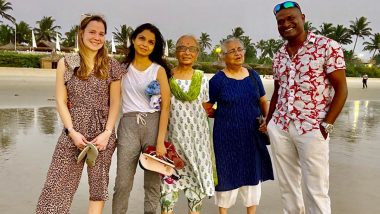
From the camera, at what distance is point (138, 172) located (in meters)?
5.49

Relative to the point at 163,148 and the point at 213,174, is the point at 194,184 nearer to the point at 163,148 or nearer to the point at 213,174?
the point at 213,174

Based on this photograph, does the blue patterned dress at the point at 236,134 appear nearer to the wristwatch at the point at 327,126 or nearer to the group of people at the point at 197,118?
the group of people at the point at 197,118

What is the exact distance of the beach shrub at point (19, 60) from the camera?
115 ft

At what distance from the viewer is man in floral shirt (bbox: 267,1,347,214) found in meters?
2.92

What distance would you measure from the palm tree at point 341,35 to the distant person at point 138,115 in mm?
80412

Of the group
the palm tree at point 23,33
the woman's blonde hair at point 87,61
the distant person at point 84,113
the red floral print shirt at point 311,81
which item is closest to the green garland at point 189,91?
the distant person at point 84,113

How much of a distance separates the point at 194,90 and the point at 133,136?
0.68m

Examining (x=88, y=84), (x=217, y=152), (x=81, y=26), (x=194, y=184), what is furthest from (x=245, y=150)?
(x=81, y=26)

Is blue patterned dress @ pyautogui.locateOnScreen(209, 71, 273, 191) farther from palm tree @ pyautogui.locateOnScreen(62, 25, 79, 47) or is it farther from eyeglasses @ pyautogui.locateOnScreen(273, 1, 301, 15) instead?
palm tree @ pyautogui.locateOnScreen(62, 25, 79, 47)

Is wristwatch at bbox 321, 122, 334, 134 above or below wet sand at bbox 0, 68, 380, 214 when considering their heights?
above

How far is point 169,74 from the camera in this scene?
356 cm

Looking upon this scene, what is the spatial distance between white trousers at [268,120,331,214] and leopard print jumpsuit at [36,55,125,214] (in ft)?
4.64

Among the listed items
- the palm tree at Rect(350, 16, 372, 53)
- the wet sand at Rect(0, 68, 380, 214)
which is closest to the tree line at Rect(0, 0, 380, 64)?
A: the palm tree at Rect(350, 16, 372, 53)

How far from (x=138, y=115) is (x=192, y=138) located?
56cm
